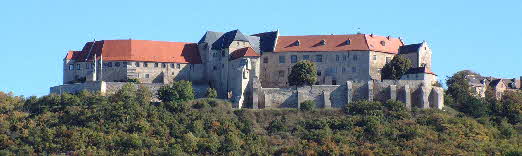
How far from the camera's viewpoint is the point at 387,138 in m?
99.1

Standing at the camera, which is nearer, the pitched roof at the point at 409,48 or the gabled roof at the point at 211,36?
the pitched roof at the point at 409,48

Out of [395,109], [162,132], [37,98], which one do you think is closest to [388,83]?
[395,109]

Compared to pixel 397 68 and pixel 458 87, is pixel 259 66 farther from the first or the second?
pixel 458 87

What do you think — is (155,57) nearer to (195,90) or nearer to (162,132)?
(195,90)

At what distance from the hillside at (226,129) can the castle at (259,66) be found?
2541 millimetres

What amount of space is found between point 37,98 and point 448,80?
36082 mm

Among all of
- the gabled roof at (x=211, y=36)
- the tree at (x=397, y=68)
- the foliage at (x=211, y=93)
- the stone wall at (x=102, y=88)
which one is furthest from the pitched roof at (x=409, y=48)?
the stone wall at (x=102, y=88)

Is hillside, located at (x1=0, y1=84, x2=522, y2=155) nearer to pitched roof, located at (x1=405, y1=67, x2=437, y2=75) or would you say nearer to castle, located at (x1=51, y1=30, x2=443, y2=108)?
castle, located at (x1=51, y1=30, x2=443, y2=108)

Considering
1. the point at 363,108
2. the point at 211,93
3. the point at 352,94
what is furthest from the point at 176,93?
the point at 363,108

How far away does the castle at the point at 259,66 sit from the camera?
353 ft

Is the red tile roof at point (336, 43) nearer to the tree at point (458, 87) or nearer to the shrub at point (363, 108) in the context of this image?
the tree at point (458, 87)

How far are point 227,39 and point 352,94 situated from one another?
1328 centimetres

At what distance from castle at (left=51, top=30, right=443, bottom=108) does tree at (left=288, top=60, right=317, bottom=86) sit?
3.56 ft

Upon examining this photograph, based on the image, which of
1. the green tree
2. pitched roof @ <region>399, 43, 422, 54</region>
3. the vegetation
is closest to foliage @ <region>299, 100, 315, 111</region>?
the vegetation
